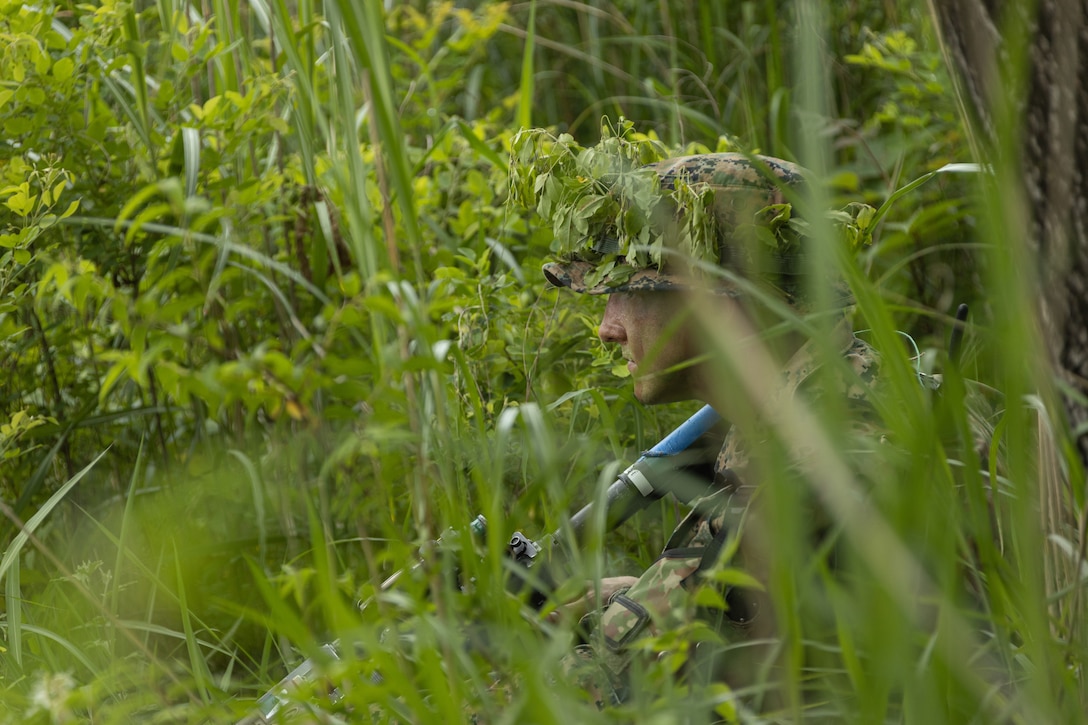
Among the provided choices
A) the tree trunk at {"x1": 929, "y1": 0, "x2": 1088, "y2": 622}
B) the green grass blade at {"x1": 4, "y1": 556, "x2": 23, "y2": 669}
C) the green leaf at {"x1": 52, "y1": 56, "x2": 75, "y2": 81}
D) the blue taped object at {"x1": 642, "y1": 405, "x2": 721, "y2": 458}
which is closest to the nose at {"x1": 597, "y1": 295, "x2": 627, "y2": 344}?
the blue taped object at {"x1": 642, "y1": 405, "x2": 721, "y2": 458}

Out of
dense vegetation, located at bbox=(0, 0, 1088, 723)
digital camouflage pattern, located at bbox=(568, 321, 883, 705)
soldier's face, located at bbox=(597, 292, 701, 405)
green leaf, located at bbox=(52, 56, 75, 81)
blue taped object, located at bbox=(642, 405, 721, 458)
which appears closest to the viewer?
dense vegetation, located at bbox=(0, 0, 1088, 723)

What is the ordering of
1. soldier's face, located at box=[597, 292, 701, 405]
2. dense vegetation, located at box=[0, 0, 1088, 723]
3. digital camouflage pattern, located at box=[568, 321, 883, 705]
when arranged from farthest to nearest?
soldier's face, located at box=[597, 292, 701, 405] < digital camouflage pattern, located at box=[568, 321, 883, 705] < dense vegetation, located at box=[0, 0, 1088, 723]

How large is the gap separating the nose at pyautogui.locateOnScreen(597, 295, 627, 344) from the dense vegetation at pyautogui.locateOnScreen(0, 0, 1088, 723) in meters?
0.09

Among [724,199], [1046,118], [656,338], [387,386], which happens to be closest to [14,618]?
[387,386]

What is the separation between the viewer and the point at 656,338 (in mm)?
1498

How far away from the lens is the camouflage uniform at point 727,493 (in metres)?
1.35

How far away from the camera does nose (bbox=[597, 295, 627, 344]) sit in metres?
1.52

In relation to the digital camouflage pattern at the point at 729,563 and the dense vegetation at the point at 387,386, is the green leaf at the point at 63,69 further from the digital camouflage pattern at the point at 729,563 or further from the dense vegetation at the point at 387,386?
the digital camouflage pattern at the point at 729,563

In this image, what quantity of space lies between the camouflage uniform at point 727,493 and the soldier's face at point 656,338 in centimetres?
3

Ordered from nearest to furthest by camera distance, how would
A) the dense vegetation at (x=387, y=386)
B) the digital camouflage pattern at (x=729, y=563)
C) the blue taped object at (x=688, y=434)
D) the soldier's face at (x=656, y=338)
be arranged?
the dense vegetation at (x=387, y=386) → the digital camouflage pattern at (x=729, y=563) → the soldier's face at (x=656, y=338) → the blue taped object at (x=688, y=434)

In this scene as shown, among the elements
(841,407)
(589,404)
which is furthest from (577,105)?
(841,407)

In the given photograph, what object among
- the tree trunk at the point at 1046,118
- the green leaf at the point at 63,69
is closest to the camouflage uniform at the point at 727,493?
the tree trunk at the point at 1046,118

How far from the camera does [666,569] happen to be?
142 centimetres

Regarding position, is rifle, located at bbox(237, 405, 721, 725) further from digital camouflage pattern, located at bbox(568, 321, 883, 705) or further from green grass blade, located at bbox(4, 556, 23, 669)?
green grass blade, located at bbox(4, 556, 23, 669)
